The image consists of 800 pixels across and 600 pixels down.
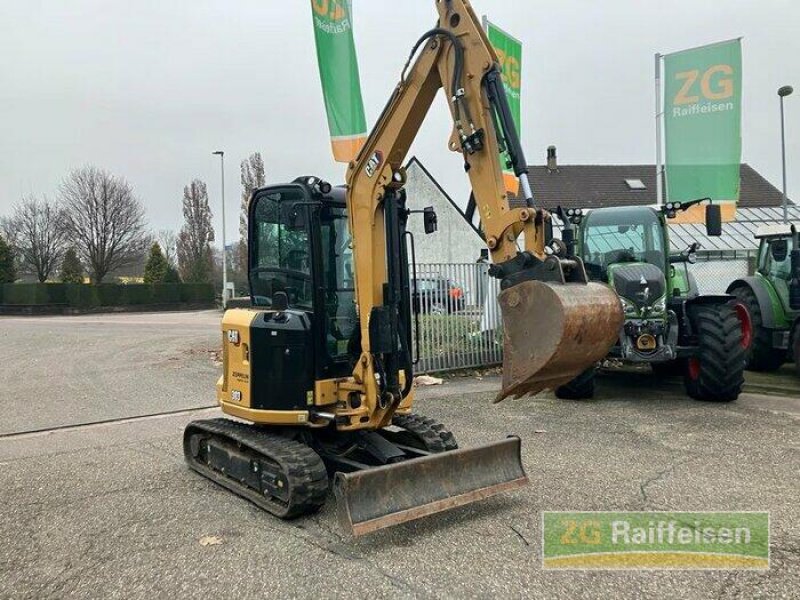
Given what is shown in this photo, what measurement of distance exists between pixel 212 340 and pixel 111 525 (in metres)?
12.4

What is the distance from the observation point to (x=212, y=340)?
16891 mm

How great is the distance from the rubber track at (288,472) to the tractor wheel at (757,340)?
9107 mm

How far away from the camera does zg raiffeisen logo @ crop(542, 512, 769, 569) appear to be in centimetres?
398

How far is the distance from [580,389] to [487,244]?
529cm

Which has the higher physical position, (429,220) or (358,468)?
(429,220)

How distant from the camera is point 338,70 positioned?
13.1 meters

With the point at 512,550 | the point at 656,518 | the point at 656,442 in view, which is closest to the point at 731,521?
the point at 656,518

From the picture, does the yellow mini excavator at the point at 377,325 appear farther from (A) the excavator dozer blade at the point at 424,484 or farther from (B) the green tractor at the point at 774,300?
(B) the green tractor at the point at 774,300

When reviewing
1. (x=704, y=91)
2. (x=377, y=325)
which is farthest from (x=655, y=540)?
(x=704, y=91)

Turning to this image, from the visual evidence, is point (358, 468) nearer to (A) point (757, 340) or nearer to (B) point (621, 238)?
(B) point (621, 238)

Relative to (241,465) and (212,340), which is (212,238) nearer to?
(212,340)

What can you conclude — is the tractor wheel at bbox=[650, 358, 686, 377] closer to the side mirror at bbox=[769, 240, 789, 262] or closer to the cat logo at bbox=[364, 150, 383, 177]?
the side mirror at bbox=[769, 240, 789, 262]

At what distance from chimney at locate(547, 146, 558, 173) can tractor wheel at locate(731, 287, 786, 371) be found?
68.9ft

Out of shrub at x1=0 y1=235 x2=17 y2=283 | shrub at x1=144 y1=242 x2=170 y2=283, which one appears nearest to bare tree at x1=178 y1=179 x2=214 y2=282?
shrub at x1=144 y1=242 x2=170 y2=283
